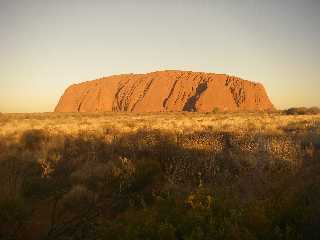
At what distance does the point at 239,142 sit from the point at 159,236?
236 inches

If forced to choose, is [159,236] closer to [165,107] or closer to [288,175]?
[288,175]

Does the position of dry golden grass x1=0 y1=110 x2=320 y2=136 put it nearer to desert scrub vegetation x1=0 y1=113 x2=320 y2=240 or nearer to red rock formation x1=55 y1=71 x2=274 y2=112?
desert scrub vegetation x1=0 y1=113 x2=320 y2=240

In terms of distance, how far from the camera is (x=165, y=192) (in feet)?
20.9

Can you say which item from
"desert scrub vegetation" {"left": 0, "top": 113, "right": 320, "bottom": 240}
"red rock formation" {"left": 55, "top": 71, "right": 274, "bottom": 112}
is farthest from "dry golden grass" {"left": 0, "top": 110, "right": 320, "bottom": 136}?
"red rock formation" {"left": 55, "top": 71, "right": 274, "bottom": 112}

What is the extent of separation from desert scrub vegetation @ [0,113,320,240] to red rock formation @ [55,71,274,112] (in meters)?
95.0

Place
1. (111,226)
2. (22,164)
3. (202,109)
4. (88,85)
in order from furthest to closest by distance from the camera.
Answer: (88,85) → (202,109) → (22,164) → (111,226)

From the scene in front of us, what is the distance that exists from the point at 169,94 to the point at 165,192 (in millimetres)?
113357

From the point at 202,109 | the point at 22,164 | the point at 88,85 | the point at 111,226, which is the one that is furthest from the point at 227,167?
the point at 88,85

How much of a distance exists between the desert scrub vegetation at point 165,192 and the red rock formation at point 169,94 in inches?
3739

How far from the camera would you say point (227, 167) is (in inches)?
315

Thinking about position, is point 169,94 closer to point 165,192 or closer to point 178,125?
point 178,125

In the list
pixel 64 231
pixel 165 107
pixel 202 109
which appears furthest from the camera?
pixel 165 107

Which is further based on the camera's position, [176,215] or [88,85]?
[88,85]

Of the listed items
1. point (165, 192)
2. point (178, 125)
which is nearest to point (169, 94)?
point (178, 125)
